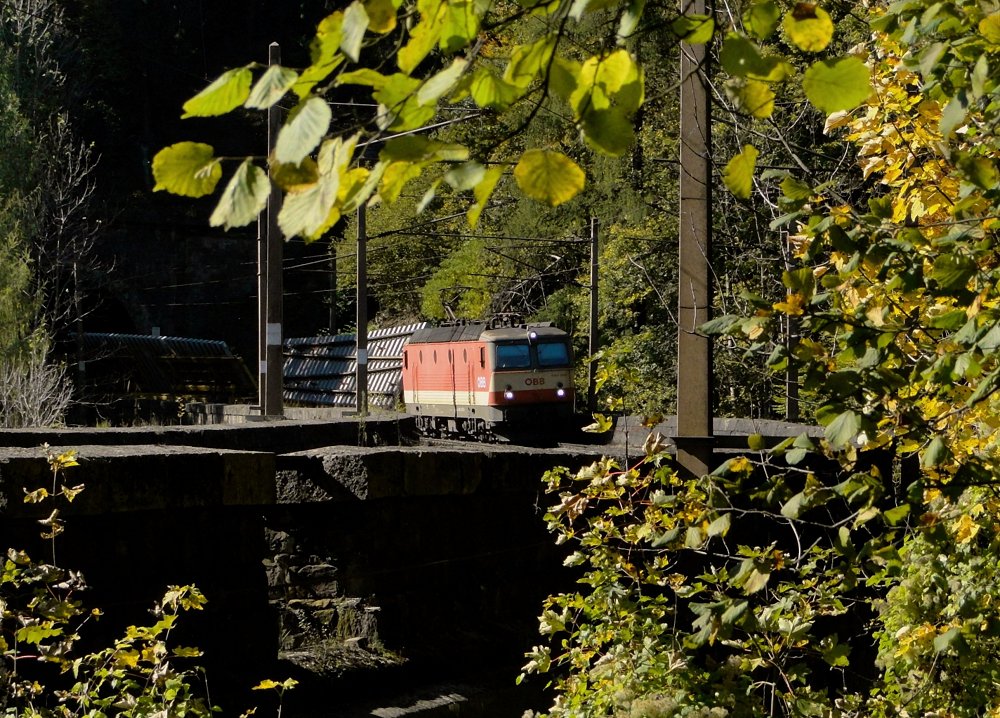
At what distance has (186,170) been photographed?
5.16 ft

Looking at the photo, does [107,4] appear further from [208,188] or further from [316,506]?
[208,188]

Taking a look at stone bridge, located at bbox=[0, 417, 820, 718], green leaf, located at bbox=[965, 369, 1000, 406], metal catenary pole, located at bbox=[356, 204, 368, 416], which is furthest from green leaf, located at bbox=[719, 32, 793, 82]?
metal catenary pole, located at bbox=[356, 204, 368, 416]

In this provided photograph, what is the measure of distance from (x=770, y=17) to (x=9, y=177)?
2721 cm

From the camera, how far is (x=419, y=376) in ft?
97.1

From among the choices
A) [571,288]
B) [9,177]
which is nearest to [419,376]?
[571,288]

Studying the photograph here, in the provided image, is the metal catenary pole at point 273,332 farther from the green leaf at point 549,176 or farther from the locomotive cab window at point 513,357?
the green leaf at point 549,176

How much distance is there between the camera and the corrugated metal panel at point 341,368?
3572 centimetres

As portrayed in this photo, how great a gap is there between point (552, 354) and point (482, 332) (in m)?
1.54

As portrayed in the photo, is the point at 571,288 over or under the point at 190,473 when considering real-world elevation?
over

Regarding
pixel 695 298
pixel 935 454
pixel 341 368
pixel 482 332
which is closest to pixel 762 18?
pixel 935 454

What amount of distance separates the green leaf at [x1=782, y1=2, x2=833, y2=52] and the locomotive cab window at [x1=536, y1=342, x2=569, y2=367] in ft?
75.1

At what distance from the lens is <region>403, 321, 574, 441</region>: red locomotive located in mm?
24484

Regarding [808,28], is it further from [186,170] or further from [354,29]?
[186,170]

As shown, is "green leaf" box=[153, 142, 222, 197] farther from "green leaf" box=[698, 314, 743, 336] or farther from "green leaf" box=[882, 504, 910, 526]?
"green leaf" box=[882, 504, 910, 526]
